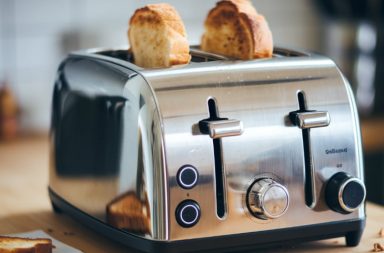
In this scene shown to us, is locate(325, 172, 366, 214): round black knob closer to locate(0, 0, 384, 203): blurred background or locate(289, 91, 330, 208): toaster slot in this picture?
locate(289, 91, 330, 208): toaster slot

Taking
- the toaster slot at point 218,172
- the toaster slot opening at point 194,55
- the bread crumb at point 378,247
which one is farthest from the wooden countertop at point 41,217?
the toaster slot opening at point 194,55

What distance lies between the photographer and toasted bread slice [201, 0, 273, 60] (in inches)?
46.4

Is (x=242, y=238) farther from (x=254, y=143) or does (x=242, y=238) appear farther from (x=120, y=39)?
(x=120, y=39)

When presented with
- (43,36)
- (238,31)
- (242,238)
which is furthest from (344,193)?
(43,36)

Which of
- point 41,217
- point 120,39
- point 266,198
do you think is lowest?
point 41,217

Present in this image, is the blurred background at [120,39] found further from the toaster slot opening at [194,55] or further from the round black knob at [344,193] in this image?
the round black knob at [344,193]

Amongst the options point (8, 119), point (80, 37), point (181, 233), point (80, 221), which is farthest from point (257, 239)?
point (80, 37)

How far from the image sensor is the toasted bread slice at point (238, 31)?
1.18 meters

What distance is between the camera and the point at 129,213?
3.54ft

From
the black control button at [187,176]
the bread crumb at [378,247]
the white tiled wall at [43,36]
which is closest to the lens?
the black control button at [187,176]

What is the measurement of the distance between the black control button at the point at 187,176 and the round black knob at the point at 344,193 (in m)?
0.21

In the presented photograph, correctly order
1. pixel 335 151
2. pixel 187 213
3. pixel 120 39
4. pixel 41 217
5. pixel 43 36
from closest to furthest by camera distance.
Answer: pixel 187 213 < pixel 335 151 < pixel 41 217 < pixel 43 36 < pixel 120 39

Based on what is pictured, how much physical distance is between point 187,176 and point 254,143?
11 cm

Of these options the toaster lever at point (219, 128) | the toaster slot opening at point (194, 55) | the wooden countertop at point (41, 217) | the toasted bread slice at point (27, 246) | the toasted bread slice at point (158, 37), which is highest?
the toasted bread slice at point (158, 37)
